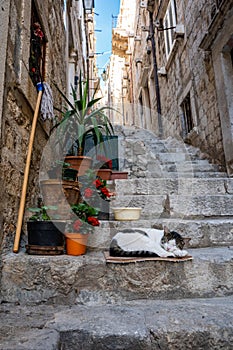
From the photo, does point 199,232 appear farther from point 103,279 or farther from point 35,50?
point 35,50

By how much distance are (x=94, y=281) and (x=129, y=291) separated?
0.19m

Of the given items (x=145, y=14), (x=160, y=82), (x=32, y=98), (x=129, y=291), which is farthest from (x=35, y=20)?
(x=145, y=14)

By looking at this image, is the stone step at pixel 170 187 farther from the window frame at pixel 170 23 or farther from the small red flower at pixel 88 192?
the window frame at pixel 170 23

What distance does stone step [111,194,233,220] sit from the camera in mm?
2111

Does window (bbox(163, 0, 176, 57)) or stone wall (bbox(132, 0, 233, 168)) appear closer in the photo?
stone wall (bbox(132, 0, 233, 168))

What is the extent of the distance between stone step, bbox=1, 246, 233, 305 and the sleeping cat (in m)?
0.08

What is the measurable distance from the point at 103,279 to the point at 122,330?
0.36 meters

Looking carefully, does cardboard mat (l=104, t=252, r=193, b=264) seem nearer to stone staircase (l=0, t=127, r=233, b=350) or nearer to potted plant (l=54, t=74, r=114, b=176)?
stone staircase (l=0, t=127, r=233, b=350)

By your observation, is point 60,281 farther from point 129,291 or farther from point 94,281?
point 129,291

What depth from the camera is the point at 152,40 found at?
299 inches

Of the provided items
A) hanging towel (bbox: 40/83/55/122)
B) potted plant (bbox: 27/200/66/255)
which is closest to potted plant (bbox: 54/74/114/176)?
hanging towel (bbox: 40/83/55/122)

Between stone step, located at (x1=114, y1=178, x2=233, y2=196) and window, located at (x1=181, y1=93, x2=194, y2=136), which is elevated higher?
window, located at (x1=181, y1=93, x2=194, y2=136)

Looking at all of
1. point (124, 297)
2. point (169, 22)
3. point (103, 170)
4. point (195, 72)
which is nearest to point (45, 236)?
point (124, 297)

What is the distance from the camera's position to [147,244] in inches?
57.9
